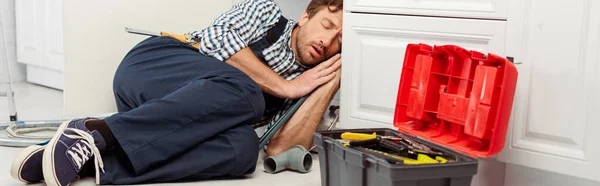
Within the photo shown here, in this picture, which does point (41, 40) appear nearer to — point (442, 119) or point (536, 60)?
point (442, 119)

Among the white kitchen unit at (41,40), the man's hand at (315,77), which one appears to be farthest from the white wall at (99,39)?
the man's hand at (315,77)

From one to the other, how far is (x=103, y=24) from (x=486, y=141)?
162 centimetres

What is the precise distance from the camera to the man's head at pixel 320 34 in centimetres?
228

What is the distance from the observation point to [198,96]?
199 centimetres

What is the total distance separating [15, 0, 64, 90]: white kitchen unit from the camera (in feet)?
11.4

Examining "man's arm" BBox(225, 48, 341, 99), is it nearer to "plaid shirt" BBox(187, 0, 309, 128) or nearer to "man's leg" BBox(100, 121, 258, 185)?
"plaid shirt" BBox(187, 0, 309, 128)

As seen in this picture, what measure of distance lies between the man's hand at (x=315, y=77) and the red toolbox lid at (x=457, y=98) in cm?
44

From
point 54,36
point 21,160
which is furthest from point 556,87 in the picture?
point 54,36

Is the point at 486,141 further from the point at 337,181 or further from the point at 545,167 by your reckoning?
the point at 337,181

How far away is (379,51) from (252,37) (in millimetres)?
416

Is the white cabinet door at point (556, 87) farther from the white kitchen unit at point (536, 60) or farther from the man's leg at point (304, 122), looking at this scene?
the man's leg at point (304, 122)

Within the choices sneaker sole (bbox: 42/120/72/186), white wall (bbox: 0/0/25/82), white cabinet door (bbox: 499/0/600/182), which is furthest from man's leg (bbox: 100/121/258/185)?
white wall (bbox: 0/0/25/82)

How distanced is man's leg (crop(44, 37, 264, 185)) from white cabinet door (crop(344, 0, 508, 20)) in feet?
1.19

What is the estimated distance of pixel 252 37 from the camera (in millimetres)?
2328
